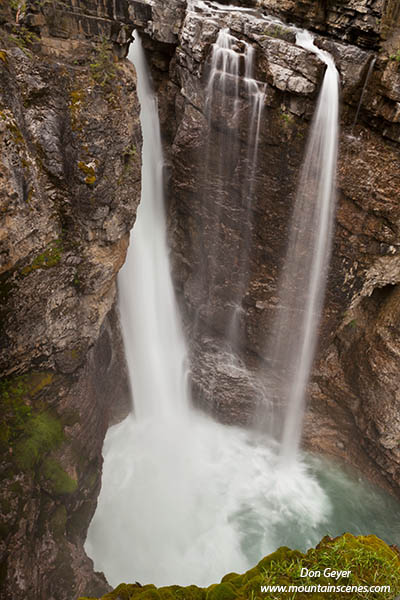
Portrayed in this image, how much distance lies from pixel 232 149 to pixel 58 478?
31.0 feet

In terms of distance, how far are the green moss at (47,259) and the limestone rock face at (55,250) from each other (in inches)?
0.8

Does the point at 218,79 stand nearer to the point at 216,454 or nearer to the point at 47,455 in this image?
the point at 47,455

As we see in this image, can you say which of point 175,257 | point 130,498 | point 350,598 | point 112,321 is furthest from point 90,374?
point 350,598

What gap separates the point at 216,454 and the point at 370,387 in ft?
18.3

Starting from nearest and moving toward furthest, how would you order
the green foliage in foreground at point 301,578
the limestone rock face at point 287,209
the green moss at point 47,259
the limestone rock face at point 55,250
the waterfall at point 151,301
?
the green foliage in foreground at point 301,578
the limestone rock face at point 55,250
the green moss at point 47,259
the limestone rock face at point 287,209
the waterfall at point 151,301

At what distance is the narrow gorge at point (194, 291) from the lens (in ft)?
21.7

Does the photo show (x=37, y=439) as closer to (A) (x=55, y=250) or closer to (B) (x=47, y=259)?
(B) (x=47, y=259)

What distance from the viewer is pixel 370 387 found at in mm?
10773

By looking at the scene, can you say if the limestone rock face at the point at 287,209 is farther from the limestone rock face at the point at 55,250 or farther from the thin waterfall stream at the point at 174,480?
the limestone rock face at the point at 55,250

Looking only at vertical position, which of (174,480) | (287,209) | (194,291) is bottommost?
(174,480)

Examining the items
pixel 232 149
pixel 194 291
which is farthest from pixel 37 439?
pixel 232 149

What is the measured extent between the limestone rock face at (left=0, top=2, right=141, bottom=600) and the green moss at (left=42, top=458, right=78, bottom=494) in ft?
0.07

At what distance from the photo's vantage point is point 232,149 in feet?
32.1

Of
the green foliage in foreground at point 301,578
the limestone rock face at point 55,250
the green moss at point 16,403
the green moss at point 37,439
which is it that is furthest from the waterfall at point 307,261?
the green moss at point 16,403
